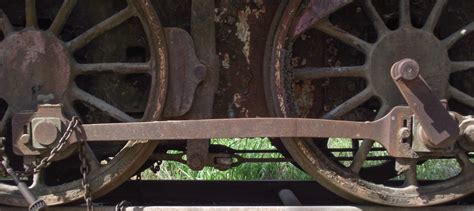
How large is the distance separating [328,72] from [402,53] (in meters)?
0.30

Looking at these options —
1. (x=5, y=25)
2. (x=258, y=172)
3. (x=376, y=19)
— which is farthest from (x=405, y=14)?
(x=258, y=172)

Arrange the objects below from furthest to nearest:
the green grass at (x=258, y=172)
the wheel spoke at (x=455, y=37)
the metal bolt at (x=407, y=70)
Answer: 1. the green grass at (x=258, y=172)
2. the wheel spoke at (x=455, y=37)
3. the metal bolt at (x=407, y=70)

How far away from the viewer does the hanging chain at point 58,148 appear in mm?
2709

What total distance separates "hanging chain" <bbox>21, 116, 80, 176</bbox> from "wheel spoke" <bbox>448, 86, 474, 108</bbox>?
150cm

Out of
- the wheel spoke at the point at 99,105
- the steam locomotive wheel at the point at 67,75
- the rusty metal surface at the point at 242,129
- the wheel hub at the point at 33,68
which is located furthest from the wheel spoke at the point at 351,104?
the wheel hub at the point at 33,68

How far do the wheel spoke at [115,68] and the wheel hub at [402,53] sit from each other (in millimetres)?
913

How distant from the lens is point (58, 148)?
2.70 meters

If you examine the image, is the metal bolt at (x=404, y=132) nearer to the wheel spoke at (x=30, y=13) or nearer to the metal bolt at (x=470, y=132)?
A: the metal bolt at (x=470, y=132)

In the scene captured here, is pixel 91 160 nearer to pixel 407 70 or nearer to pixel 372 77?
pixel 372 77

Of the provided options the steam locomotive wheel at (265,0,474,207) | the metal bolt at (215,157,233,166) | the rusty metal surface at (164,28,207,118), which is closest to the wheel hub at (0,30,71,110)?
the rusty metal surface at (164,28,207,118)

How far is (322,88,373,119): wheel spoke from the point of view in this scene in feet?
9.41

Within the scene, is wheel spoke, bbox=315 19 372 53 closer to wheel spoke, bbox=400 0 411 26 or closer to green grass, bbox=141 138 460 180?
wheel spoke, bbox=400 0 411 26

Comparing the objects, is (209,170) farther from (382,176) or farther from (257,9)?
(257,9)

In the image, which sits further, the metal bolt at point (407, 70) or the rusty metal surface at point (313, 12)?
the rusty metal surface at point (313, 12)
